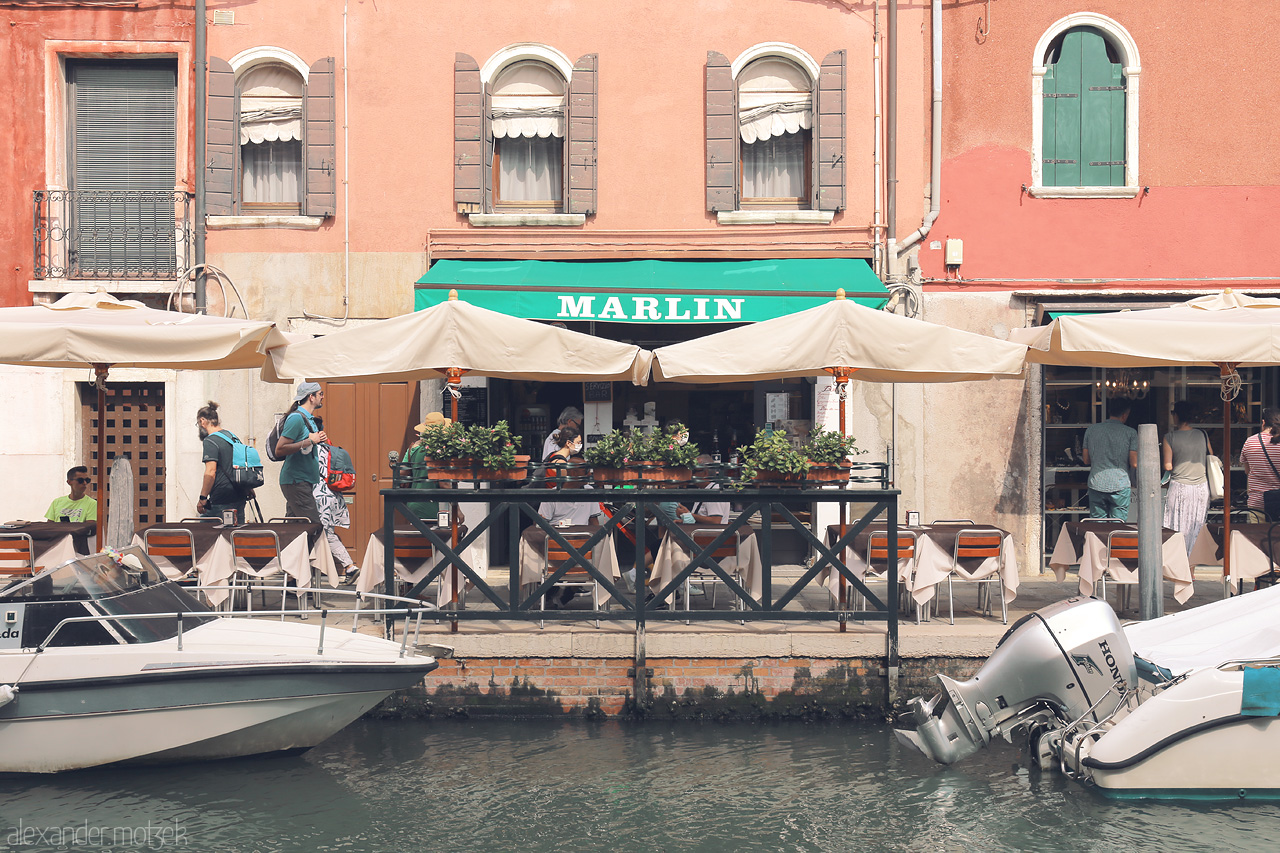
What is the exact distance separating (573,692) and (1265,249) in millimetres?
9171

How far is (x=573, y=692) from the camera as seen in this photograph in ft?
24.8

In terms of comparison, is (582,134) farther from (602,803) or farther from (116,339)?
(602,803)

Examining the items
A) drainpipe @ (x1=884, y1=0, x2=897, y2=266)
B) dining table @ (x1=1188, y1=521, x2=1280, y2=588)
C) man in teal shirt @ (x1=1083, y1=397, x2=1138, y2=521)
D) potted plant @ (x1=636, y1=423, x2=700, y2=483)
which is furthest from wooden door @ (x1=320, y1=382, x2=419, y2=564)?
dining table @ (x1=1188, y1=521, x2=1280, y2=588)

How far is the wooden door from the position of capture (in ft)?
38.7

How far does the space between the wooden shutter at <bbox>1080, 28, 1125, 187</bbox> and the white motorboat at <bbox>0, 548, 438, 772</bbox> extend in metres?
9.38

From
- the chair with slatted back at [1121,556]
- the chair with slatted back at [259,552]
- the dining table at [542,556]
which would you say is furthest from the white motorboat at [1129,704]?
the chair with slatted back at [259,552]

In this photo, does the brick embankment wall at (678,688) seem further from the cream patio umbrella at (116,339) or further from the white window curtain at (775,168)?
the white window curtain at (775,168)

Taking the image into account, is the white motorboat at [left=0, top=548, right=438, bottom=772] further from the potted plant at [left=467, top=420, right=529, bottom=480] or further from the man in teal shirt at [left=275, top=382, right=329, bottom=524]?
the man in teal shirt at [left=275, top=382, right=329, bottom=524]

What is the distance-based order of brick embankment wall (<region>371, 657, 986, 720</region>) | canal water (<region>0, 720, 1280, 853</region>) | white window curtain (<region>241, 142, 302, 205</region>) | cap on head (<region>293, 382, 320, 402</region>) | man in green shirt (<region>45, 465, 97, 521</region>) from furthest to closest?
white window curtain (<region>241, 142, 302, 205</region>) < man in green shirt (<region>45, 465, 97, 521</region>) < cap on head (<region>293, 382, 320, 402</region>) < brick embankment wall (<region>371, 657, 986, 720</region>) < canal water (<region>0, 720, 1280, 853</region>)

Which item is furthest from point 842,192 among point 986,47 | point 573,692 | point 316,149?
point 573,692

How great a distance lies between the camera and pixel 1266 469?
9328mm

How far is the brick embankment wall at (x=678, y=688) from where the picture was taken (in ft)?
24.8

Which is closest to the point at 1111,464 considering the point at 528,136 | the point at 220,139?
the point at 528,136

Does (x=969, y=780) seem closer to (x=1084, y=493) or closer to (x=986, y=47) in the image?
(x=1084, y=493)
